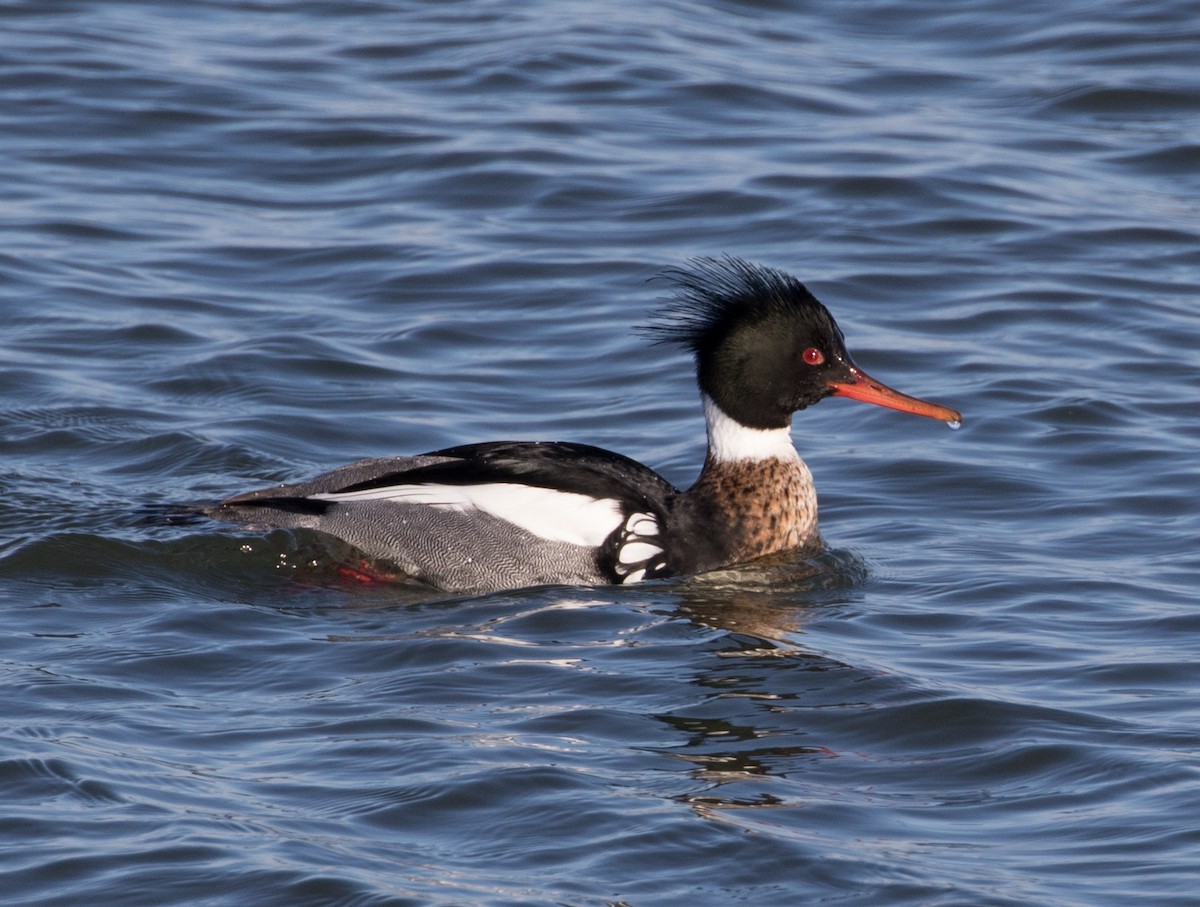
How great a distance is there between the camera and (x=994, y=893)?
5383mm

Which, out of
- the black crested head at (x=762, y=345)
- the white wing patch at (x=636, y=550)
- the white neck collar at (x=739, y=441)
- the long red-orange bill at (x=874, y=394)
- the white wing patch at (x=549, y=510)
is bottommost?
the white wing patch at (x=636, y=550)

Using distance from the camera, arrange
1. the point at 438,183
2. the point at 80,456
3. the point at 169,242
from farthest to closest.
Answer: the point at 438,183 < the point at 169,242 < the point at 80,456

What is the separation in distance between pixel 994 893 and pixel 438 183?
956 cm

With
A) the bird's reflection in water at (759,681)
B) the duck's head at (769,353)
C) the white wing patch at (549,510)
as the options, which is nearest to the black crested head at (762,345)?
the duck's head at (769,353)

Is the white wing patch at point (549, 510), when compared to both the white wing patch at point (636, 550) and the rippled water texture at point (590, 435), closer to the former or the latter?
the white wing patch at point (636, 550)

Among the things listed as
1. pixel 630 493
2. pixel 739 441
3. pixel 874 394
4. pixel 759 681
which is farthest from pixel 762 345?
pixel 759 681

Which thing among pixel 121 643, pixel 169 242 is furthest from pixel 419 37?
pixel 121 643

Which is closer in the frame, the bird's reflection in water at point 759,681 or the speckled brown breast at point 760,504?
the bird's reflection in water at point 759,681

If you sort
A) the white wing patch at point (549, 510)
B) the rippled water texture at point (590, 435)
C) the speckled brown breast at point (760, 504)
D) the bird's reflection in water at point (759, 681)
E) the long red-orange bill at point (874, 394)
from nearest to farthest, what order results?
the rippled water texture at point (590, 435) < the bird's reflection in water at point (759, 681) < the white wing patch at point (549, 510) < the speckled brown breast at point (760, 504) < the long red-orange bill at point (874, 394)

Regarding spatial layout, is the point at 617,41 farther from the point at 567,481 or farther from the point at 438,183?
the point at 567,481

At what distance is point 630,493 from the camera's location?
828 cm

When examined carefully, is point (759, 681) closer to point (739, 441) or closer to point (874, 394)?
point (739, 441)

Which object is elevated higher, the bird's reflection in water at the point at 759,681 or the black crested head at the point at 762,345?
the black crested head at the point at 762,345

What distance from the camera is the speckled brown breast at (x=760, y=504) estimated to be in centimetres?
853
